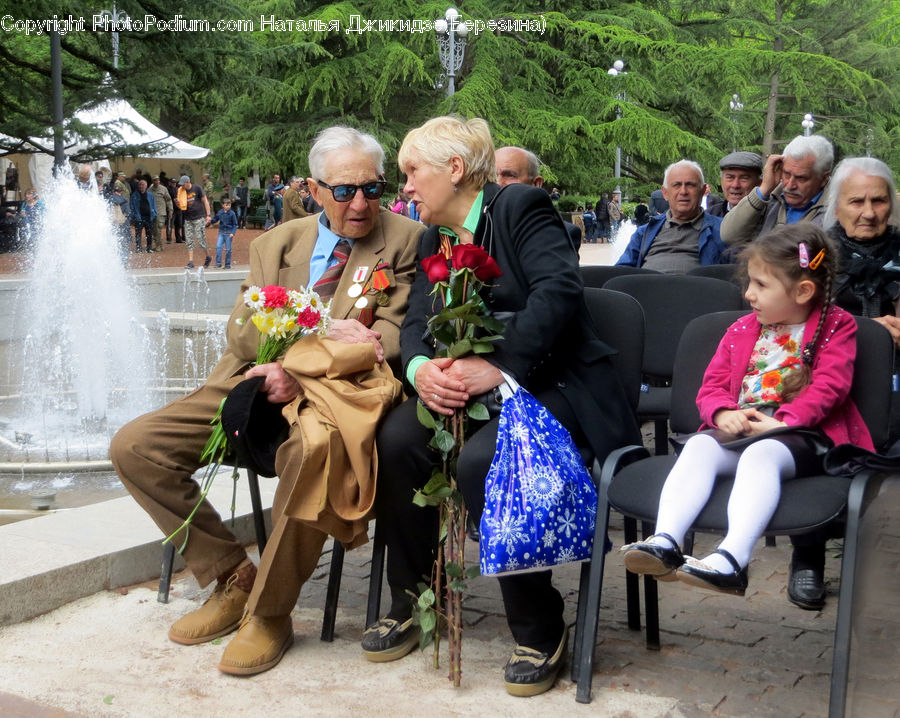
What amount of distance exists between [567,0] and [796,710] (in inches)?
1371

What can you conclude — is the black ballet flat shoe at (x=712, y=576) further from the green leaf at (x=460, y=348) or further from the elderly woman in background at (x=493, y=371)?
the green leaf at (x=460, y=348)

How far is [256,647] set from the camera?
11.3ft

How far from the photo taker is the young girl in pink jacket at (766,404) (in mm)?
2938

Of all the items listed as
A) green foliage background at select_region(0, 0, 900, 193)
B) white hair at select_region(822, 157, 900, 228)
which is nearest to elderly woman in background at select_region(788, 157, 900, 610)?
white hair at select_region(822, 157, 900, 228)

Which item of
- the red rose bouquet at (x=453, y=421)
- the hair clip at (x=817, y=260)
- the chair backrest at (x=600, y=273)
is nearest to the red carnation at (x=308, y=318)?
the red rose bouquet at (x=453, y=421)

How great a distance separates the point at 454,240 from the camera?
370 cm

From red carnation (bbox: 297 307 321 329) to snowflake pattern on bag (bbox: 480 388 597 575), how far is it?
0.70m

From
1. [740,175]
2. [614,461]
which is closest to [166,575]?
[614,461]

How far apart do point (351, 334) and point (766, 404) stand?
1.36 m

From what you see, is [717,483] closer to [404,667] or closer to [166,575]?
[404,667]

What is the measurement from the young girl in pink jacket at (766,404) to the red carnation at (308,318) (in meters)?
1.22

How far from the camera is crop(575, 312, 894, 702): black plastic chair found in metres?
2.96


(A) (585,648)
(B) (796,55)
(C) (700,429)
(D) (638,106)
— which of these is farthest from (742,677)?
(B) (796,55)

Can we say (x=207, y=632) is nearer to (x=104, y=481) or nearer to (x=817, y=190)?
(x=104, y=481)
